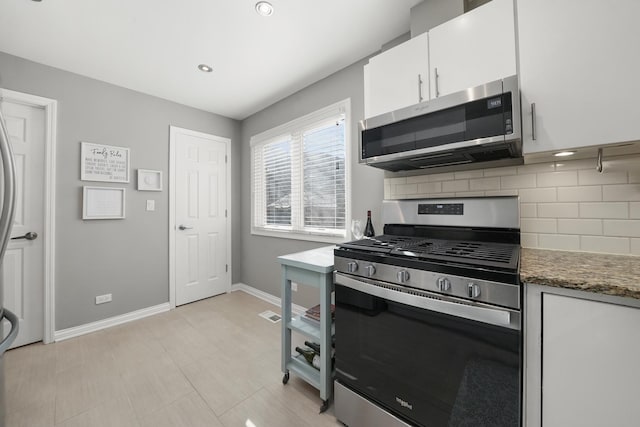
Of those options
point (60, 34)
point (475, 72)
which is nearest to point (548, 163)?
point (475, 72)

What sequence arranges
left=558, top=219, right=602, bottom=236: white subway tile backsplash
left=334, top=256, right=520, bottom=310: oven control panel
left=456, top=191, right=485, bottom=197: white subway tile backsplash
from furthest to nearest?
left=456, top=191, right=485, bottom=197: white subway tile backsplash
left=558, top=219, right=602, bottom=236: white subway tile backsplash
left=334, top=256, right=520, bottom=310: oven control panel

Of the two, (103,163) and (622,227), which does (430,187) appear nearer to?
(622,227)

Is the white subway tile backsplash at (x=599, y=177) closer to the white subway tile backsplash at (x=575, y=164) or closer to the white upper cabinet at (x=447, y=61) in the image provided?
the white subway tile backsplash at (x=575, y=164)

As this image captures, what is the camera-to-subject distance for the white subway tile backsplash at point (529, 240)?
135 cm

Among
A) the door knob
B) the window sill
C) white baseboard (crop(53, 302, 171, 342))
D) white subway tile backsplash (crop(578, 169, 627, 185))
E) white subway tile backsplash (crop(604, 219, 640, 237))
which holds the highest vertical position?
white subway tile backsplash (crop(578, 169, 627, 185))

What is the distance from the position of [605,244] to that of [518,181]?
47 centimetres

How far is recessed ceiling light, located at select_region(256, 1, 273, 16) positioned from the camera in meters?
1.61

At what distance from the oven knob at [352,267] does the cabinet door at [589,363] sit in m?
0.73

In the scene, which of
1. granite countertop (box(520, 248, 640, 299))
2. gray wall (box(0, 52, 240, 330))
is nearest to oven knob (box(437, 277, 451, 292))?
granite countertop (box(520, 248, 640, 299))

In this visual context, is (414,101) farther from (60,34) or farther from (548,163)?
(60,34)

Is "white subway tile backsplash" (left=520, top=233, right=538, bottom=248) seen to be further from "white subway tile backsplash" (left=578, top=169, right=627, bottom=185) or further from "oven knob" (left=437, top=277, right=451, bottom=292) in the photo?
→ "oven knob" (left=437, top=277, right=451, bottom=292)

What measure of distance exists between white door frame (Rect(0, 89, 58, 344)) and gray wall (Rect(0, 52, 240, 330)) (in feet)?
0.13

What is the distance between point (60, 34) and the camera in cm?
189

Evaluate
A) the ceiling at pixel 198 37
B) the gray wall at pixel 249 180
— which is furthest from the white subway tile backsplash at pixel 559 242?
the ceiling at pixel 198 37
